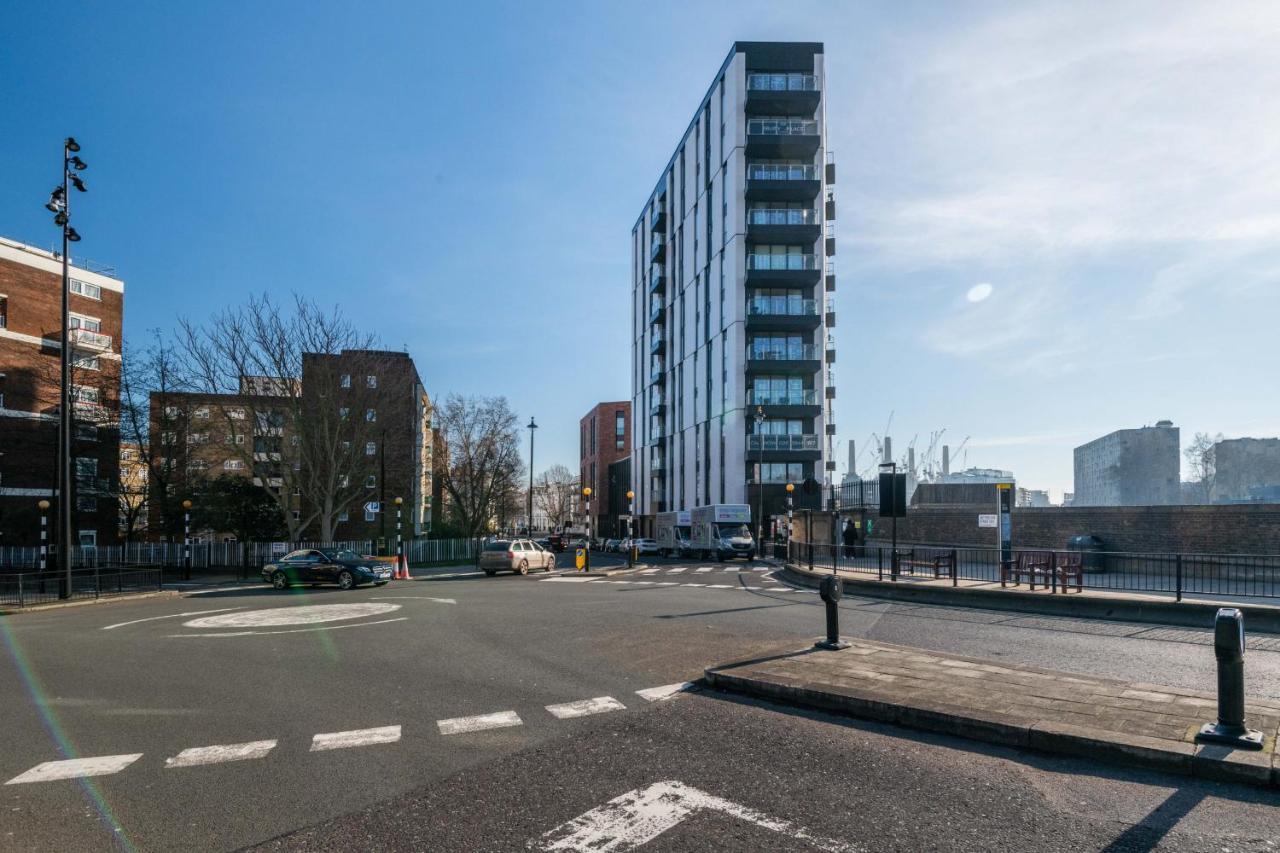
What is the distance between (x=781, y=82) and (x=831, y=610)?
5354cm

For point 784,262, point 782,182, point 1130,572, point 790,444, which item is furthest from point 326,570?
point 782,182

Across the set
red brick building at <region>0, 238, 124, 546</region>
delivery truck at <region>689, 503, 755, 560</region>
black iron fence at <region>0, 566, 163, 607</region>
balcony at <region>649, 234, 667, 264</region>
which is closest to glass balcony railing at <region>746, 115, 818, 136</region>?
balcony at <region>649, 234, 667, 264</region>

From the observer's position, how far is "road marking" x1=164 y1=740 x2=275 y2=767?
583cm

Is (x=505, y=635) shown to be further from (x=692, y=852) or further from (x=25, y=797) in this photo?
(x=692, y=852)

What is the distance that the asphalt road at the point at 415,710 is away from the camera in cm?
488

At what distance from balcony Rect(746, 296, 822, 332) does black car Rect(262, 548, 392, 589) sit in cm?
3426

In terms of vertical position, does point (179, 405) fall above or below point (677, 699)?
above

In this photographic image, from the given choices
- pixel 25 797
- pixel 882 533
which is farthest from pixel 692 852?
pixel 882 533

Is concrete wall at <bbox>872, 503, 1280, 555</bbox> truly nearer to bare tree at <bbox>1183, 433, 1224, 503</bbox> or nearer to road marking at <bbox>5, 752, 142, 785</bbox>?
road marking at <bbox>5, 752, 142, 785</bbox>

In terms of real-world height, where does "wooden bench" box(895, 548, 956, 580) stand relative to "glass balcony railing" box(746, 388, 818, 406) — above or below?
below

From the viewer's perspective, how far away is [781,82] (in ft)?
181

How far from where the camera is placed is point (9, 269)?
133 ft

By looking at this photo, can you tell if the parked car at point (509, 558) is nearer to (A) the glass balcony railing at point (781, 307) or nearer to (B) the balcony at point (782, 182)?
(A) the glass balcony railing at point (781, 307)

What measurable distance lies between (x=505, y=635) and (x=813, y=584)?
470 inches
